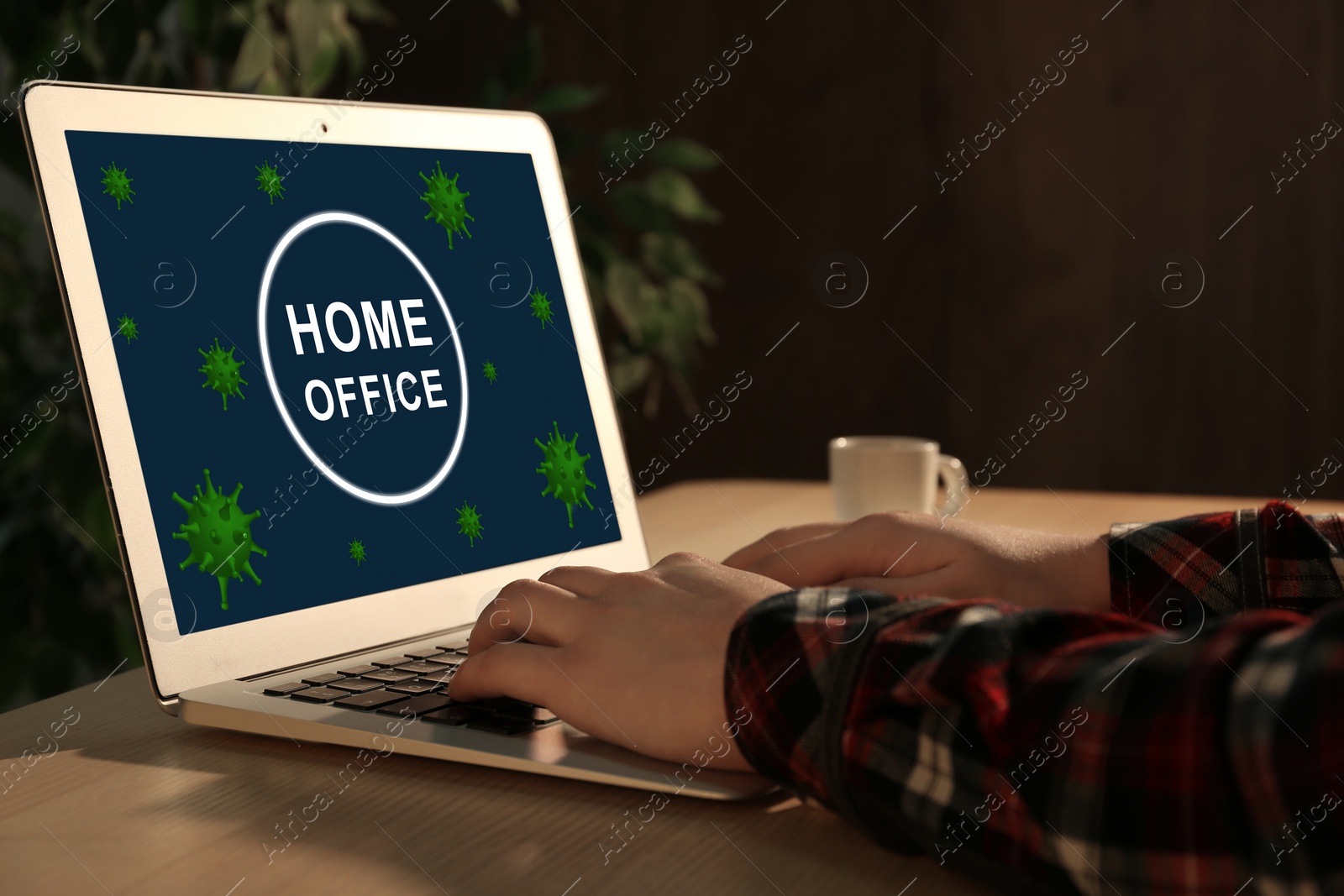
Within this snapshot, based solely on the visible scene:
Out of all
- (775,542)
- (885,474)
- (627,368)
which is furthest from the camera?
(627,368)

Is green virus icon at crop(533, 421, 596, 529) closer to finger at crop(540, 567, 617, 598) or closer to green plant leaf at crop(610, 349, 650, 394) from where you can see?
finger at crop(540, 567, 617, 598)

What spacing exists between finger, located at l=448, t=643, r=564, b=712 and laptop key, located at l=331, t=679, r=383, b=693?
59 millimetres

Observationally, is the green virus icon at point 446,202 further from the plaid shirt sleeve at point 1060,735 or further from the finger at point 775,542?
the plaid shirt sleeve at point 1060,735

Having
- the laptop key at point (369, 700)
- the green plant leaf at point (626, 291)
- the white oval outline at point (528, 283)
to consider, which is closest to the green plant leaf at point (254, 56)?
the green plant leaf at point (626, 291)

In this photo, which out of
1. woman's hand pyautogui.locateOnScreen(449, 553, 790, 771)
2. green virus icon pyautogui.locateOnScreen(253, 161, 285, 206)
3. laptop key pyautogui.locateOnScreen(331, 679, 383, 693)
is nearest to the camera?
woman's hand pyautogui.locateOnScreen(449, 553, 790, 771)

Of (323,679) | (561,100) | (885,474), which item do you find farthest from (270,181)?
(561,100)

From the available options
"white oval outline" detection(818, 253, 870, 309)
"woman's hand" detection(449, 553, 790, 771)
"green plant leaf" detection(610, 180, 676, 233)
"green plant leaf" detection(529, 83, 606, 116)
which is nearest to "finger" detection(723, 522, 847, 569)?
"woman's hand" detection(449, 553, 790, 771)

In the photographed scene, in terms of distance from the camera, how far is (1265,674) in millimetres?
368

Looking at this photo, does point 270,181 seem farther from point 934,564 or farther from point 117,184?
point 934,564

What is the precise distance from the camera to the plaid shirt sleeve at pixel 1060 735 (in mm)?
357

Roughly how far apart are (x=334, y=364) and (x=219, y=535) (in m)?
0.14

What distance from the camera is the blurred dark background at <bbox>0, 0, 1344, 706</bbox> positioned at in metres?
2.35

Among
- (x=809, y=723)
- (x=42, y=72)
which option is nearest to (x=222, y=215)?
(x=809, y=723)

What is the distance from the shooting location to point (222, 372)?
2.12 feet
